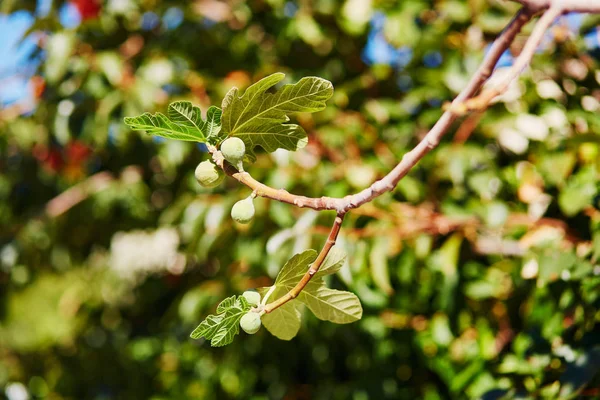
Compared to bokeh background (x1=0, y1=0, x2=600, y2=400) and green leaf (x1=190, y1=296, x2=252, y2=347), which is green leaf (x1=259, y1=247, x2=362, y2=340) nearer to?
green leaf (x1=190, y1=296, x2=252, y2=347)

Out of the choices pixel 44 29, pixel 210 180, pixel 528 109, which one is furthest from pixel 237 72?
pixel 210 180

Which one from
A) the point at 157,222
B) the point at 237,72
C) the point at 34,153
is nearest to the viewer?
the point at 237,72

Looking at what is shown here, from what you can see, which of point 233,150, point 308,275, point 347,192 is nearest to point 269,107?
point 233,150

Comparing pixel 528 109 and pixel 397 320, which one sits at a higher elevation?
pixel 528 109

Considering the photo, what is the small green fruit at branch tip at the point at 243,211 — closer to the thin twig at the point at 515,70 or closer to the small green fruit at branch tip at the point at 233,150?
the small green fruit at branch tip at the point at 233,150

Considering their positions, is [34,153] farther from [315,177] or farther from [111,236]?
[315,177]

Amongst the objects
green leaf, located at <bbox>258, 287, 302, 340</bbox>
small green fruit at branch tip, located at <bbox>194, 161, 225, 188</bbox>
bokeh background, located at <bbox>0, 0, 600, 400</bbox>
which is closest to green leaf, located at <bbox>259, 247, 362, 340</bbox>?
green leaf, located at <bbox>258, 287, 302, 340</bbox>

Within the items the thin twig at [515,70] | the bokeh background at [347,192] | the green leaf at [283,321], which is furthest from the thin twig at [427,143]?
→ the bokeh background at [347,192]
